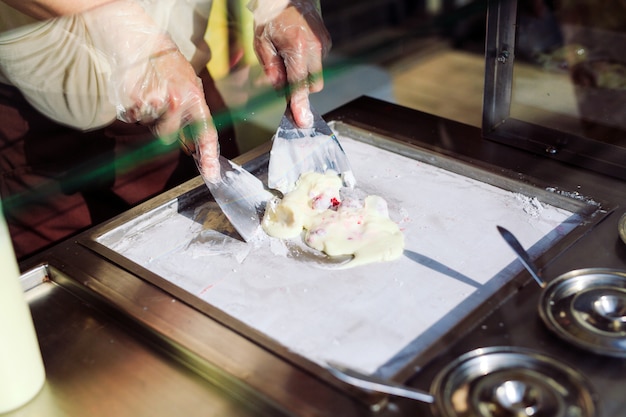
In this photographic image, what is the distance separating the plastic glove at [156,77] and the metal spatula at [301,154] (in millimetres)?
128

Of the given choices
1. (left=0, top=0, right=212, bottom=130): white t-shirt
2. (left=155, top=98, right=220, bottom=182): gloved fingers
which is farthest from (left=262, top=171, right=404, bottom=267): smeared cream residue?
(left=0, top=0, right=212, bottom=130): white t-shirt

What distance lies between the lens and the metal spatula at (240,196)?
118 centimetres

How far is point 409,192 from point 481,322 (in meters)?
0.38

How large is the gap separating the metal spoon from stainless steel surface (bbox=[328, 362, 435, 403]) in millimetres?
284

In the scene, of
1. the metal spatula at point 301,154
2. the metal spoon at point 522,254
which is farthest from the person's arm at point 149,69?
the metal spoon at point 522,254

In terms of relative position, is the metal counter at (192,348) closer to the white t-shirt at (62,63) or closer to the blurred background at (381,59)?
the white t-shirt at (62,63)

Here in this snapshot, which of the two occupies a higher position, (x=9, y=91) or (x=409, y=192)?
(x=9, y=91)

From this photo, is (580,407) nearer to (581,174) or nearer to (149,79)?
(581,174)

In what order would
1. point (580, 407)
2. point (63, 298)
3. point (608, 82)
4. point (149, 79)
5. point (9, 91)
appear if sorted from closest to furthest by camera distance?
1. point (580, 407)
2. point (63, 298)
3. point (149, 79)
4. point (9, 91)
5. point (608, 82)

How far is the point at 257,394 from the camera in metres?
0.84

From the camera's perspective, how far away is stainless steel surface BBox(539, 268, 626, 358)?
2.84 feet

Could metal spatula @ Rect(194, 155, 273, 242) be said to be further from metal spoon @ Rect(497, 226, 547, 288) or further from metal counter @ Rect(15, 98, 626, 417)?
metal spoon @ Rect(497, 226, 547, 288)

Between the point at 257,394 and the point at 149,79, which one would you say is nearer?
the point at 257,394

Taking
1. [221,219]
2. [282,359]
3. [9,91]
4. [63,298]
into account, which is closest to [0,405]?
[63,298]
